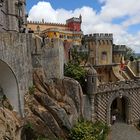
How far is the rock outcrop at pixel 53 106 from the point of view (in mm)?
21781

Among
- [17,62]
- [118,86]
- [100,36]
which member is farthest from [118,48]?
[17,62]

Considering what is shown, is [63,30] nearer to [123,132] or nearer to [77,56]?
[77,56]

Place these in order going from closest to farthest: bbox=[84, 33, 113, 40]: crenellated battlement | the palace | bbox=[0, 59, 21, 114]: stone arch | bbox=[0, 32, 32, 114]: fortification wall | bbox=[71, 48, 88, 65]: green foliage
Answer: bbox=[0, 32, 32, 114]: fortification wall → bbox=[0, 59, 21, 114]: stone arch → bbox=[71, 48, 88, 65]: green foliage → bbox=[84, 33, 113, 40]: crenellated battlement → the palace

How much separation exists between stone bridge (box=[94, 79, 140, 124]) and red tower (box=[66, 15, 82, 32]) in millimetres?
24979

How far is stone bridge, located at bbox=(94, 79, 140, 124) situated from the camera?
30.7m

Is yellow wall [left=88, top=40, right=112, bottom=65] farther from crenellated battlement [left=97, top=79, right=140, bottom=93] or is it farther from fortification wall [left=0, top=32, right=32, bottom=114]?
fortification wall [left=0, top=32, right=32, bottom=114]

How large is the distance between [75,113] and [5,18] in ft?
44.9

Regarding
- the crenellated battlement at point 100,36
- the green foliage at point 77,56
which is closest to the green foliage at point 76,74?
the green foliage at point 77,56

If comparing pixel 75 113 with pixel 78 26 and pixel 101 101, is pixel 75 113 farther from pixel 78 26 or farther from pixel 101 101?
pixel 78 26

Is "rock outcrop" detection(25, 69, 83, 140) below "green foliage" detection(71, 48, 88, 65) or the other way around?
below

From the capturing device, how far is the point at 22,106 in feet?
69.9

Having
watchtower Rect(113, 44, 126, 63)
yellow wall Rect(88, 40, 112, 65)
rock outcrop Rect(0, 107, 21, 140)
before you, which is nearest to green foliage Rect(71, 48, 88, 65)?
yellow wall Rect(88, 40, 112, 65)

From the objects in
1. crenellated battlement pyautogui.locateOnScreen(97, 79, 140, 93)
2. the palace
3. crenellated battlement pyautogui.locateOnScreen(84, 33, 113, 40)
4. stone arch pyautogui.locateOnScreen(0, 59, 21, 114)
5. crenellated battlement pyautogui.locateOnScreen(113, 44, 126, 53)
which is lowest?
crenellated battlement pyautogui.locateOnScreen(97, 79, 140, 93)

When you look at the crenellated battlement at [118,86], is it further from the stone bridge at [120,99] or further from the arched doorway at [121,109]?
the arched doorway at [121,109]
